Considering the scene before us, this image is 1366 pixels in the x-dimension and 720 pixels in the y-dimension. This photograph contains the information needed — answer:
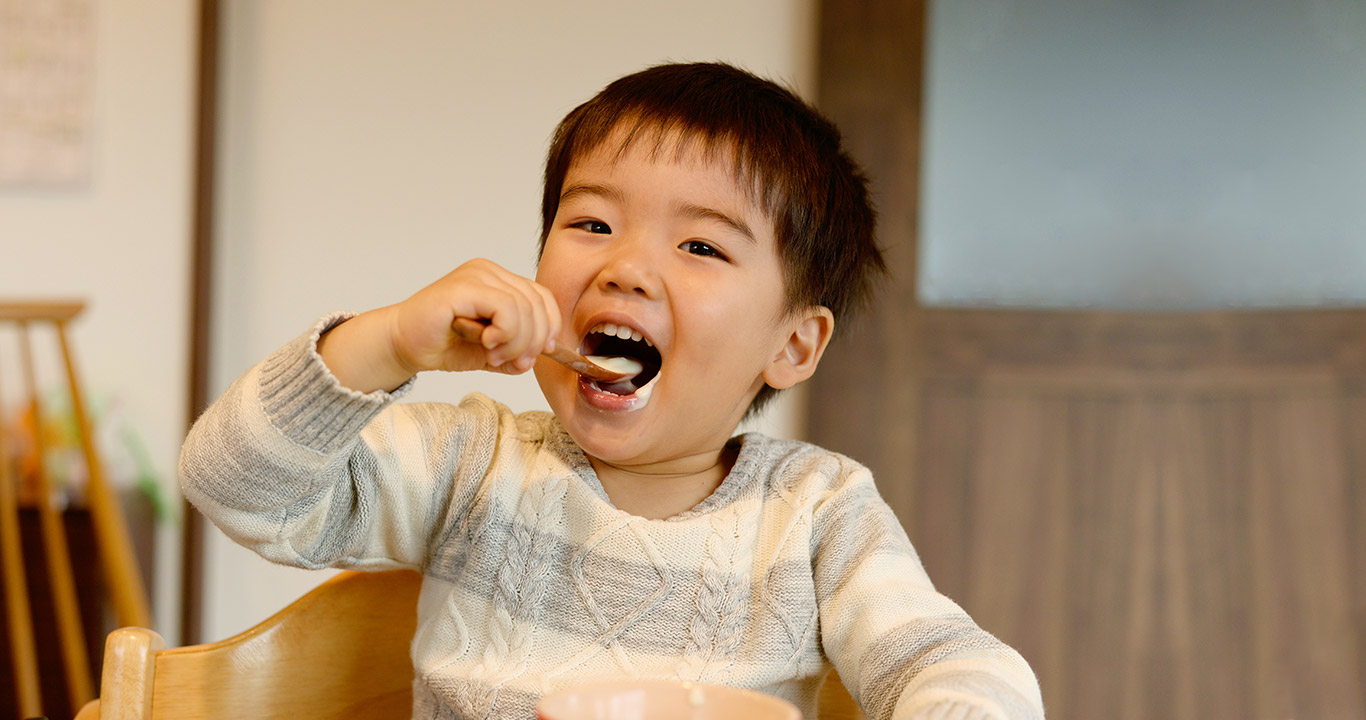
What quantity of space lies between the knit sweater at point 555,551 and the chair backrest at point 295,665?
0.16 feet

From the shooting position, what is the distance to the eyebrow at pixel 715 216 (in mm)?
786

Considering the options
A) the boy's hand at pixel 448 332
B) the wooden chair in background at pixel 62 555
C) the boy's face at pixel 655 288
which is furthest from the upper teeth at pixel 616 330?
the wooden chair in background at pixel 62 555

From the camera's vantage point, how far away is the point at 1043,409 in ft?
7.13

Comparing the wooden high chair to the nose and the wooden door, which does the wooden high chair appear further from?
the wooden door

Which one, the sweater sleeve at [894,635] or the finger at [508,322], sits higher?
the finger at [508,322]

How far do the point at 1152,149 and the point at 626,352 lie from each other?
1.66m

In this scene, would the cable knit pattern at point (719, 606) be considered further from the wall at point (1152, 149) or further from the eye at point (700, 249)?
the wall at point (1152, 149)

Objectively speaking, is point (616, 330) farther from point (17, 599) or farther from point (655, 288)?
point (17, 599)

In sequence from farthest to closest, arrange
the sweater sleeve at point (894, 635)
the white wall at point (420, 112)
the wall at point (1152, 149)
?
1. the white wall at point (420, 112)
2. the wall at point (1152, 149)
3. the sweater sleeve at point (894, 635)

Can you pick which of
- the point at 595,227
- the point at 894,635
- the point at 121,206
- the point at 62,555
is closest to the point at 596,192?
the point at 595,227

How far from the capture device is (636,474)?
85 cm

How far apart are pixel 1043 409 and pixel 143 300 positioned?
1.87 metres

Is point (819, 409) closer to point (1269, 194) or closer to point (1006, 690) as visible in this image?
point (1269, 194)

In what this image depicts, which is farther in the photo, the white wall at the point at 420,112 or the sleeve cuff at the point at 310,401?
the white wall at the point at 420,112
